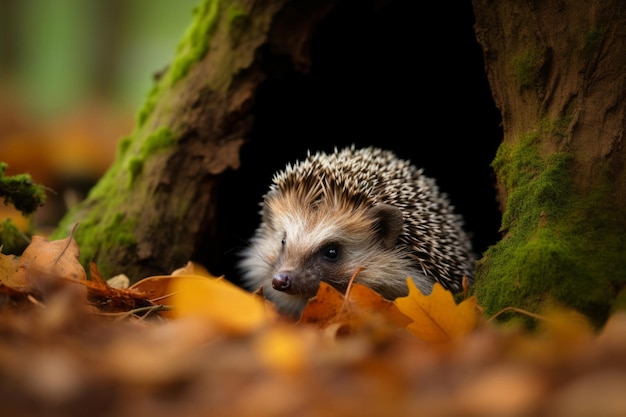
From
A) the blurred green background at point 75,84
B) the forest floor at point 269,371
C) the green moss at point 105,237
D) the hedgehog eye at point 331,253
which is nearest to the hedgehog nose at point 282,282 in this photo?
the hedgehog eye at point 331,253

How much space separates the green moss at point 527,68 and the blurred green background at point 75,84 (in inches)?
329

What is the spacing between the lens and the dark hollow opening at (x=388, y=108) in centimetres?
511

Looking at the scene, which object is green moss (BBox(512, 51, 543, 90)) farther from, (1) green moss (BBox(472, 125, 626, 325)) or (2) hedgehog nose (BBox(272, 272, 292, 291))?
(2) hedgehog nose (BBox(272, 272, 292, 291))

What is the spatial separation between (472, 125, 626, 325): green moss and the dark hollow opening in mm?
2143

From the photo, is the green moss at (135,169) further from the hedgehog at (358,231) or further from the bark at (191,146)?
the hedgehog at (358,231)

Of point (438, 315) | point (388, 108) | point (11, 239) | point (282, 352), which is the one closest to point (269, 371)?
point (282, 352)

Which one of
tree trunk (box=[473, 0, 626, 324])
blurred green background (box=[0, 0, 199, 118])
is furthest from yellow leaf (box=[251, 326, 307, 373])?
blurred green background (box=[0, 0, 199, 118])

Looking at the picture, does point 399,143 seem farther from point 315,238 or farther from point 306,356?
point 306,356

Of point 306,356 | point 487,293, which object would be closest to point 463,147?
point 487,293

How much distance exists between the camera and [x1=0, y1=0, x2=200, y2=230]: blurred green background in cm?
1238

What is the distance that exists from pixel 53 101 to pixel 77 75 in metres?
2.01

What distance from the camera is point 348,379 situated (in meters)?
1.57

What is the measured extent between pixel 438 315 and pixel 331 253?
5.08 ft

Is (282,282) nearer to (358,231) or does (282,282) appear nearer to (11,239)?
(358,231)
